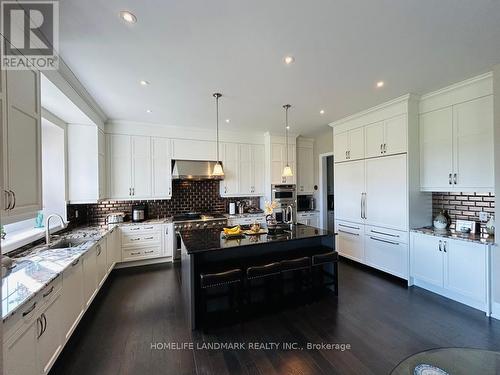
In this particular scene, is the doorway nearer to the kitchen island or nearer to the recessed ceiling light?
the kitchen island

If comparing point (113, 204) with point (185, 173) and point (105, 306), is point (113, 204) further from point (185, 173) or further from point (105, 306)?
point (105, 306)

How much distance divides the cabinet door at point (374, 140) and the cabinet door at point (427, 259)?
1.44m

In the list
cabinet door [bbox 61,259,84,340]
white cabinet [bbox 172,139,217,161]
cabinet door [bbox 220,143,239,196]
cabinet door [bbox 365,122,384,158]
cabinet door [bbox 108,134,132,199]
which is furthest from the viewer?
cabinet door [bbox 220,143,239,196]

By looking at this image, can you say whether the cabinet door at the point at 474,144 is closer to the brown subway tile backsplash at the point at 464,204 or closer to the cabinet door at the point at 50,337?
the brown subway tile backsplash at the point at 464,204

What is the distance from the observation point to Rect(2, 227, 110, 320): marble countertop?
1.42 meters

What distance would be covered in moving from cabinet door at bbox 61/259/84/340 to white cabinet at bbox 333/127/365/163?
441 centimetres

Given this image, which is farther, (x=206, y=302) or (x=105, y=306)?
(x=105, y=306)

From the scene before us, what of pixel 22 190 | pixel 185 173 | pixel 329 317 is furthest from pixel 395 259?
pixel 22 190

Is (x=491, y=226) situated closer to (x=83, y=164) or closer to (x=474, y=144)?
(x=474, y=144)

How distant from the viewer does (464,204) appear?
3250mm

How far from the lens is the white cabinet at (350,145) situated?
4.11m

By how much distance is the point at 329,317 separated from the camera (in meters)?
2.61

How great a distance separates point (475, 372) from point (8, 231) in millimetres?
4384

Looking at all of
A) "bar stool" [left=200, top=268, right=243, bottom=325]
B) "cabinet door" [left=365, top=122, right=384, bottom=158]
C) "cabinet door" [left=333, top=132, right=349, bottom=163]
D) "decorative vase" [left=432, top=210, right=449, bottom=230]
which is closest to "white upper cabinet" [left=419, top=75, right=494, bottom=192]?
"decorative vase" [left=432, top=210, right=449, bottom=230]
